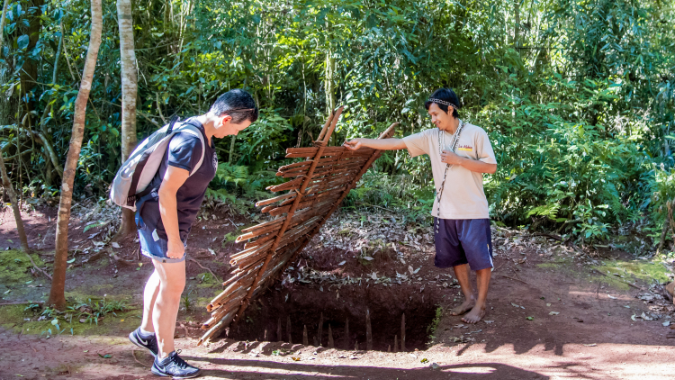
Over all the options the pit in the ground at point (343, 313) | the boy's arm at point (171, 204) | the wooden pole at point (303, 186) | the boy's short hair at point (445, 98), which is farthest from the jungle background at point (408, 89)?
the boy's arm at point (171, 204)

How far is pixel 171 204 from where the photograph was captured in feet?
8.32

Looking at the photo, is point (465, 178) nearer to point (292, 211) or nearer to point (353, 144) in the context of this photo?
point (353, 144)

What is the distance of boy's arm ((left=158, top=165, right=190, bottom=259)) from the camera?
2492 mm

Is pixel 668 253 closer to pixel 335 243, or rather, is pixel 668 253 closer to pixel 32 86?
pixel 335 243

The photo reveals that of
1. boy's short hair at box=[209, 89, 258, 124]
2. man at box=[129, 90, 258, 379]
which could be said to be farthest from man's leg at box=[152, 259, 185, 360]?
boy's short hair at box=[209, 89, 258, 124]

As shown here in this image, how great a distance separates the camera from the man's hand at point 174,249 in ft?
8.59

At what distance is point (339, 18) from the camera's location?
5.26m

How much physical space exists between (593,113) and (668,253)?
2384mm

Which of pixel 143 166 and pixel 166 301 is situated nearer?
pixel 143 166

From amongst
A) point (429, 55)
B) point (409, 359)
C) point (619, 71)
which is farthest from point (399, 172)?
point (409, 359)

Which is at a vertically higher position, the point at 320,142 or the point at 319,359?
the point at 320,142

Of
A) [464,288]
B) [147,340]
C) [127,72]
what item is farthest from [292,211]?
[127,72]

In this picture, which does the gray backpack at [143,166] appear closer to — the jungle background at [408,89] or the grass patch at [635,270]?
the jungle background at [408,89]

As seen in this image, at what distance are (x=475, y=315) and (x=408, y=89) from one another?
13.2 feet
